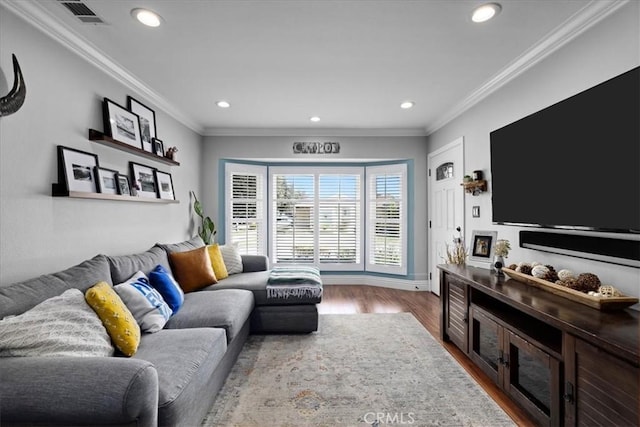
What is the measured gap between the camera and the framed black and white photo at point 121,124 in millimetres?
2703

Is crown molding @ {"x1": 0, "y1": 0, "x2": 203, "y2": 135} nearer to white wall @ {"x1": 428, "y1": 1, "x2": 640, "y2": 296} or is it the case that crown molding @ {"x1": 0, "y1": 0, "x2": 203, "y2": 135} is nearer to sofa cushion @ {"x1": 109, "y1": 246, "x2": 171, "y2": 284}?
sofa cushion @ {"x1": 109, "y1": 246, "x2": 171, "y2": 284}

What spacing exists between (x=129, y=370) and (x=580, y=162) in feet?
8.70

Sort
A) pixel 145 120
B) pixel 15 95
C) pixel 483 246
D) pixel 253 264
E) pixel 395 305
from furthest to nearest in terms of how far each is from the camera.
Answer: pixel 395 305
pixel 253 264
pixel 145 120
pixel 483 246
pixel 15 95

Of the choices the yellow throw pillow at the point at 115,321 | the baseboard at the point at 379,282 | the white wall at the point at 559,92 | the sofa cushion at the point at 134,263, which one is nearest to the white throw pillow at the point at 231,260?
the sofa cushion at the point at 134,263

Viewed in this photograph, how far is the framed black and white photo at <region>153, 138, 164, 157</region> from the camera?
11.3 ft

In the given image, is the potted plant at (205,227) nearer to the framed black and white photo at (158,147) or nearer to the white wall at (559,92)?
the framed black and white photo at (158,147)

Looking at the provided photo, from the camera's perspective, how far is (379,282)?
5.31m

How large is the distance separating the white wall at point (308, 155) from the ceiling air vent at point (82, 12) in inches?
113

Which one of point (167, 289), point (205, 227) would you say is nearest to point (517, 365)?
point (167, 289)

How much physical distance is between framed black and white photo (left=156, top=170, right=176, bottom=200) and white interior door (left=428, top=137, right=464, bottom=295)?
3.51m

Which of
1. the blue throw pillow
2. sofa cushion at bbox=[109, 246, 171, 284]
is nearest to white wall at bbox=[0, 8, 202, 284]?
sofa cushion at bbox=[109, 246, 171, 284]

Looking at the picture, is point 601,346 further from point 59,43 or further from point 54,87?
point 59,43

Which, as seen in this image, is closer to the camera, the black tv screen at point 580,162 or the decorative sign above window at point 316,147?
the black tv screen at point 580,162

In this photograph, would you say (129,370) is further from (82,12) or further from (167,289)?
(82,12)
